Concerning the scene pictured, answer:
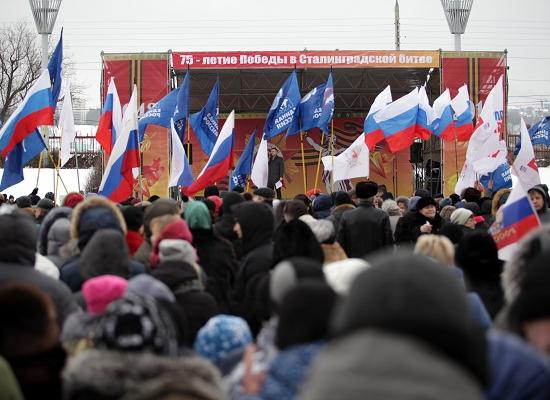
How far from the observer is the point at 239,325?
4.12 m

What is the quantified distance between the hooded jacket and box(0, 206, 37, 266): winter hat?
4.68 ft

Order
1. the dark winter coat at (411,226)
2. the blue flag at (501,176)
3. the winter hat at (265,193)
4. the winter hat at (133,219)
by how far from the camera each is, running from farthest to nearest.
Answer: the blue flag at (501,176)
the winter hat at (265,193)
the dark winter coat at (411,226)
the winter hat at (133,219)

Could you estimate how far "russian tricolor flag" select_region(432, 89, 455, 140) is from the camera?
19.9 metres

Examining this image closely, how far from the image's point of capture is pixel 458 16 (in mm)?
34281

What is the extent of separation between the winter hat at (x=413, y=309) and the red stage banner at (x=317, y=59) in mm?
24519

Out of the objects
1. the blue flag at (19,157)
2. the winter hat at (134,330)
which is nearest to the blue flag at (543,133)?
the blue flag at (19,157)

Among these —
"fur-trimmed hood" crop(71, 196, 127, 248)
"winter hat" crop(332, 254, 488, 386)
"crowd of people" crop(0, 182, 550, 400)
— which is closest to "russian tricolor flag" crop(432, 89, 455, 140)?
"crowd of people" crop(0, 182, 550, 400)

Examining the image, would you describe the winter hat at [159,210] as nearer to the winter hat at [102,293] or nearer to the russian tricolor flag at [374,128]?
the winter hat at [102,293]

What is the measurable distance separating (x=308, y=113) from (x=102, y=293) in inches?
582

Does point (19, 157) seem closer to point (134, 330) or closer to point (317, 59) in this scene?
point (134, 330)

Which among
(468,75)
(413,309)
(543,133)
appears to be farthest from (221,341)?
(468,75)

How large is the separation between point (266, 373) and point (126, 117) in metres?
11.9

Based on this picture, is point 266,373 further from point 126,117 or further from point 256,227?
point 126,117

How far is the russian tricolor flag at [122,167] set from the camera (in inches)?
517
